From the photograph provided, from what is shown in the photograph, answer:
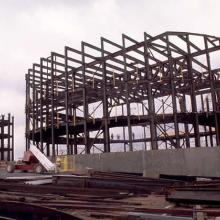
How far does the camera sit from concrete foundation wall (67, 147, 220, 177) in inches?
627

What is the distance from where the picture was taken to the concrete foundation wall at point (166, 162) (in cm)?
1592

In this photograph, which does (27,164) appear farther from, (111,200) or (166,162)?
(111,200)

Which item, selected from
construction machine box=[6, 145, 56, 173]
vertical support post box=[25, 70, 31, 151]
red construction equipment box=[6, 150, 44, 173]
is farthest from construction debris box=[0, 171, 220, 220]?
vertical support post box=[25, 70, 31, 151]

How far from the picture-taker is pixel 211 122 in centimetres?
3266

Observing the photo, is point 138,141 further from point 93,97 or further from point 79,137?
point 93,97

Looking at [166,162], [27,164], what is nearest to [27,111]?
[27,164]

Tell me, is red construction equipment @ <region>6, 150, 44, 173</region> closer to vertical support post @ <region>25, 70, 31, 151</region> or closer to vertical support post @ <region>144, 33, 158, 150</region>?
vertical support post @ <region>144, 33, 158, 150</region>

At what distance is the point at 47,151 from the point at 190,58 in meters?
19.8

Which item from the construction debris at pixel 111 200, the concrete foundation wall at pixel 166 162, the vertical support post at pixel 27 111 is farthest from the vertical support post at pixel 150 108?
the vertical support post at pixel 27 111

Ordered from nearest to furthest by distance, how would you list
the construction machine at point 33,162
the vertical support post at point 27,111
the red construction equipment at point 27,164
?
the construction machine at point 33,162
the red construction equipment at point 27,164
the vertical support post at point 27,111

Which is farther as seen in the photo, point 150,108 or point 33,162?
point 150,108

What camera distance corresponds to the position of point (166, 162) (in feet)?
56.9

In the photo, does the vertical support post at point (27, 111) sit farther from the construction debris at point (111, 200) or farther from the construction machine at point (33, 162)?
the construction debris at point (111, 200)

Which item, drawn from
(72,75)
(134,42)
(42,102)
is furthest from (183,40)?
(42,102)
